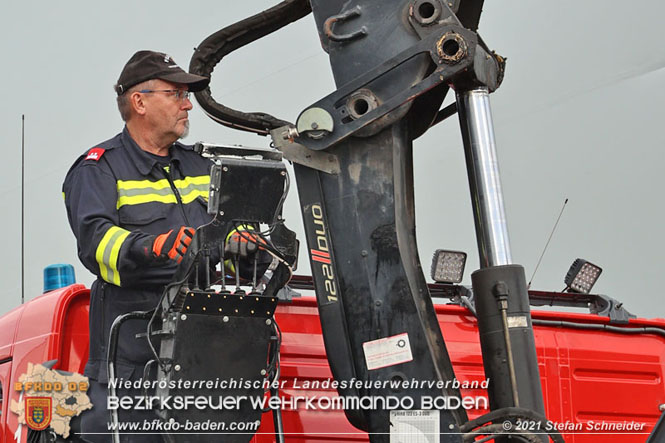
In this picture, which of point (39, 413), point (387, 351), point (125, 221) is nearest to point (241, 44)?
point (125, 221)

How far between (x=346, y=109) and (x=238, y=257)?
0.60 meters

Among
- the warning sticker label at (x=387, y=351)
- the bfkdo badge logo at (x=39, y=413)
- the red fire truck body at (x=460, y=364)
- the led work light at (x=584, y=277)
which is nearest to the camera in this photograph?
the warning sticker label at (x=387, y=351)

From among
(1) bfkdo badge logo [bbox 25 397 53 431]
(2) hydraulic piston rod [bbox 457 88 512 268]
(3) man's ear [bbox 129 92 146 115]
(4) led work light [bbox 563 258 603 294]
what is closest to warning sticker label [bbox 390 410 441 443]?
(2) hydraulic piston rod [bbox 457 88 512 268]

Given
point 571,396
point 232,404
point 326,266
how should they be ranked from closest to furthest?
point 232,404 → point 326,266 → point 571,396

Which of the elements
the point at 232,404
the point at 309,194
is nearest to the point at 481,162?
the point at 309,194

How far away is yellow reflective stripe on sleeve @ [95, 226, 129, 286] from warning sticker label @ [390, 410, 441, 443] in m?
1.03

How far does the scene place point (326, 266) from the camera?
3.34 metres

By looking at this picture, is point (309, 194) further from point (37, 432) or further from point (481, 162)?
point (37, 432)

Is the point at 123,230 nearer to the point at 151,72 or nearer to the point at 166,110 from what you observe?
the point at 166,110

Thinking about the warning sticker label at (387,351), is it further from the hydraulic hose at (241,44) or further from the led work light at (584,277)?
the led work light at (584,277)

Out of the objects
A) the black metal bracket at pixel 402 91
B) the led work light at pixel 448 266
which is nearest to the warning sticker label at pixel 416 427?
the black metal bracket at pixel 402 91

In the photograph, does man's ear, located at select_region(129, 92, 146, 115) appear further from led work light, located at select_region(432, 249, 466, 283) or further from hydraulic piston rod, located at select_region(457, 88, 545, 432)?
led work light, located at select_region(432, 249, 466, 283)

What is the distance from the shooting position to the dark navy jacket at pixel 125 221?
128 inches

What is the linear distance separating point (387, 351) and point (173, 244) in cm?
76
